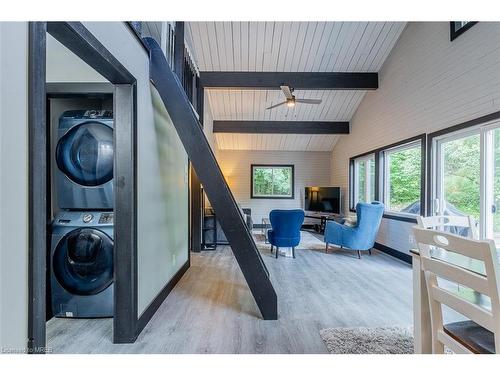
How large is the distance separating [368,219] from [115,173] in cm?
405

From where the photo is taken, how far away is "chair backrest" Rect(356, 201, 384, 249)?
4.53 meters

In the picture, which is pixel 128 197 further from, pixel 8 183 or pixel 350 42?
pixel 350 42

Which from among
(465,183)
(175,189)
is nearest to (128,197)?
(175,189)

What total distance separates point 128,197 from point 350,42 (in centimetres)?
454

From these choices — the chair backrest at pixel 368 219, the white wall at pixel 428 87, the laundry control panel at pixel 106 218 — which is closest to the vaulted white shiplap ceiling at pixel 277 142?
the white wall at pixel 428 87

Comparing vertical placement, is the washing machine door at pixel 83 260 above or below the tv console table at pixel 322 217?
above

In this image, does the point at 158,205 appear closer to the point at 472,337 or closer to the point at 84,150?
the point at 84,150

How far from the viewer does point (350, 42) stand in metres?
4.64

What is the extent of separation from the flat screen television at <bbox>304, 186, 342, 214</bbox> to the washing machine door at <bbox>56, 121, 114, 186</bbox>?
20.9 ft

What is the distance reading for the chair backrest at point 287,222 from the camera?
4.38 metres

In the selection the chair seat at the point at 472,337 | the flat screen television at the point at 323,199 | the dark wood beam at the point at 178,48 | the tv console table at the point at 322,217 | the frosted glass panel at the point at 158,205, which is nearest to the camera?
the chair seat at the point at 472,337

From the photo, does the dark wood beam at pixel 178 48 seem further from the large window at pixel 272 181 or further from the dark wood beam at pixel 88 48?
the large window at pixel 272 181

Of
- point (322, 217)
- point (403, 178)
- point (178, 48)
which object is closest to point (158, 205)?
point (178, 48)

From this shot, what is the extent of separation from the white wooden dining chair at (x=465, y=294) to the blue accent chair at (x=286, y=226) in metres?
3.05
